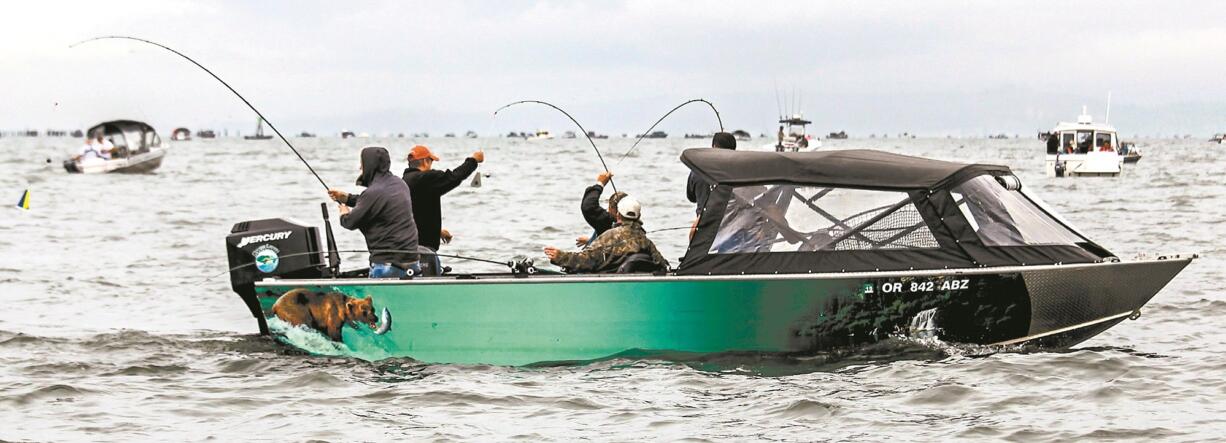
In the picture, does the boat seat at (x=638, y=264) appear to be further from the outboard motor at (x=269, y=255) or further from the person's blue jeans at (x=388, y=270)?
the outboard motor at (x=269, y=255)

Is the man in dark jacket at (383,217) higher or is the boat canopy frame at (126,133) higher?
the boat canopy frame at (126,133)

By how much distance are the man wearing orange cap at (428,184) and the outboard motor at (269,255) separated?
3.34 feet

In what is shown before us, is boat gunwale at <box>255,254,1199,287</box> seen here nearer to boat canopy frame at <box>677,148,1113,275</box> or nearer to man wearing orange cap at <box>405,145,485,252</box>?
boat canopy frame at <box>677,148,1113,275</box>

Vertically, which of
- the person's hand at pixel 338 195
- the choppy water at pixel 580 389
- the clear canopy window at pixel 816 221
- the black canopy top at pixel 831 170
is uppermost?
the black canopy top at pixel 831 170

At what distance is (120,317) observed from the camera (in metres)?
14.7

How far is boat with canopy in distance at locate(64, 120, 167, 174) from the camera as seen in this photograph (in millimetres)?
53312

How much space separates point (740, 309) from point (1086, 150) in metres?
42.0

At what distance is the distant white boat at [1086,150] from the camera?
48375mm

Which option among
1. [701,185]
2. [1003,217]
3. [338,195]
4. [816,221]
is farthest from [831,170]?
[338,195]

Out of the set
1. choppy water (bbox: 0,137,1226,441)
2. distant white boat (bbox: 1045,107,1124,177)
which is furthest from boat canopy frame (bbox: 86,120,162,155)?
choppy water (bbox: 0,137,1226,441)

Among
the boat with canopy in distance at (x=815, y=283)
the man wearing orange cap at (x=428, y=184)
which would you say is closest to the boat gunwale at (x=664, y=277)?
the boat with canopy in distance at (x=815, y=283)

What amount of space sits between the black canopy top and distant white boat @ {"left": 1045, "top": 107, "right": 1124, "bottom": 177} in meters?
40.1

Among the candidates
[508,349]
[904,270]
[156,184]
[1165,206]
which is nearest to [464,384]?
[508,349]

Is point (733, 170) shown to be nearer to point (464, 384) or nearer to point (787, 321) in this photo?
point (787, 321)
